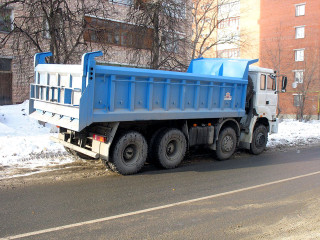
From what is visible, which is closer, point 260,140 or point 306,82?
point 260,140

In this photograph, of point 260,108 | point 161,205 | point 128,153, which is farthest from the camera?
point 260,108

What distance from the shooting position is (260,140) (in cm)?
1090

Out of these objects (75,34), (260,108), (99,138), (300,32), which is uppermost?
(300,32)

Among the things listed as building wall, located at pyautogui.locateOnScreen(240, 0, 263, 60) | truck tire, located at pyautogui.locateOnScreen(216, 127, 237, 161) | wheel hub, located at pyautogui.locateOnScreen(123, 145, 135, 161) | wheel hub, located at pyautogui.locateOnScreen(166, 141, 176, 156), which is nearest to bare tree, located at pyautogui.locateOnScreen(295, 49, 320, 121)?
building wall, located at pyautogui.locateOnScreen(240, 0, 263, 60)

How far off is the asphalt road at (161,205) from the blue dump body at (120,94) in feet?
4.85

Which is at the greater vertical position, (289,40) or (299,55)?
(289,40)

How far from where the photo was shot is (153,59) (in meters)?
16.0

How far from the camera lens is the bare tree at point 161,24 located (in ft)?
50.4

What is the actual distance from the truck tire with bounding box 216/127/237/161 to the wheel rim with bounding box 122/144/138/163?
3.05 m

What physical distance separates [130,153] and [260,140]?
5.34 metres

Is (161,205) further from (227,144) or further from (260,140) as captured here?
(260,140)

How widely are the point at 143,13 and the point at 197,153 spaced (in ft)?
27.5

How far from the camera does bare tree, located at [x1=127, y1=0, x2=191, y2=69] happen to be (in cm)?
1535


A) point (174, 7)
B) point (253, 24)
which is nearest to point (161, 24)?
point (174, 7)
